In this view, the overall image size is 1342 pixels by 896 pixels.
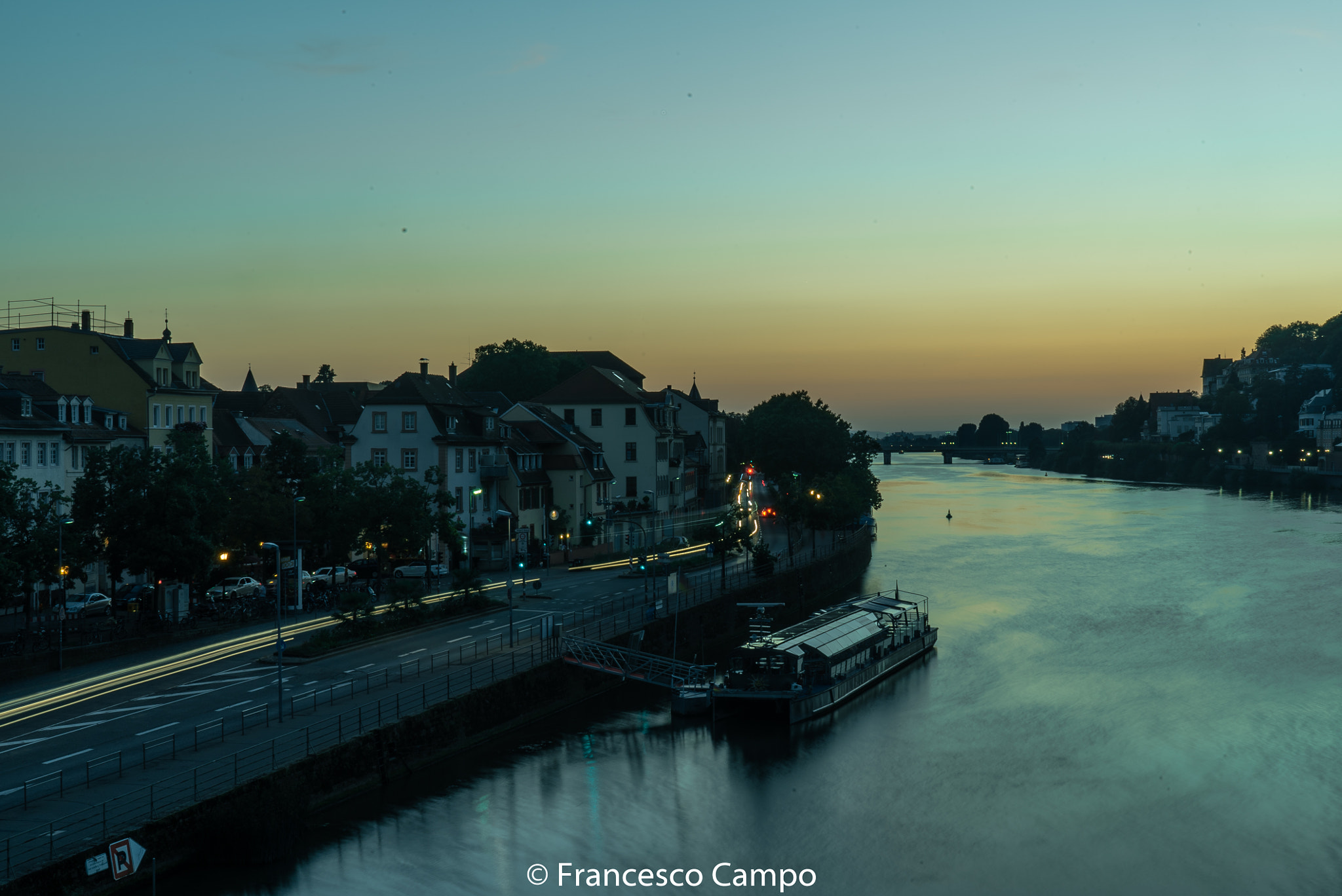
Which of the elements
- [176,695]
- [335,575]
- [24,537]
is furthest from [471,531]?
[176,695]

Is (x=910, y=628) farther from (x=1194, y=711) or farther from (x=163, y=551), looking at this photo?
(x=163, y=551)

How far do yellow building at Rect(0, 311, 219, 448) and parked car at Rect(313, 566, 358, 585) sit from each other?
404 inches

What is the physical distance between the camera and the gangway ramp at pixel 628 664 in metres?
42.5

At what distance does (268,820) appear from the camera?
26.1m

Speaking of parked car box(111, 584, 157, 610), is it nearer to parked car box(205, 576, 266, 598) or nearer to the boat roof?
parked car box(205, 576, 266, 598)

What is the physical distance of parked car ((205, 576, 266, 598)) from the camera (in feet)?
175

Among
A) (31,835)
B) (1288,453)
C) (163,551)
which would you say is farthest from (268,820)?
(1288,453)

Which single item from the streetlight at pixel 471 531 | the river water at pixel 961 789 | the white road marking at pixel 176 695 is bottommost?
the river water at pixel 961 789

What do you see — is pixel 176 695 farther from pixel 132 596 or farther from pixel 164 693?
pixel 132 596

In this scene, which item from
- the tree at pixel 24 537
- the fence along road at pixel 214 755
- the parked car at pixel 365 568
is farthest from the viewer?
the parked car at pixel 365 568

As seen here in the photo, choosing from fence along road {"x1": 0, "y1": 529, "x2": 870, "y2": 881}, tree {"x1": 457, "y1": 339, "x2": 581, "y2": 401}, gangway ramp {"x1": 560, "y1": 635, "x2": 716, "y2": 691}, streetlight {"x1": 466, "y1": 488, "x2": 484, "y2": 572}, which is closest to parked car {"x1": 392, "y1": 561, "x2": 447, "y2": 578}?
streetlight {"x1": 466, "y1": 488, "x2": 484, "y2": 572}

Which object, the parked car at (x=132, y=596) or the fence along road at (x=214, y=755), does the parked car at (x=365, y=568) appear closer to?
the parked car at (x=132, y=596)

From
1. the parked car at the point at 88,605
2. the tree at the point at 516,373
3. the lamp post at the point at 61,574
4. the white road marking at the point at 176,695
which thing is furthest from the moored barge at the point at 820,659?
the tree at the point at 516,373

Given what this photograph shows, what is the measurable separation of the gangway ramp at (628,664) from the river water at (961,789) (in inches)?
43.1
